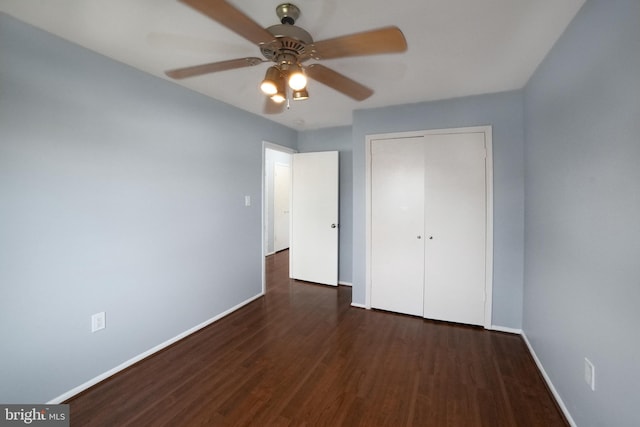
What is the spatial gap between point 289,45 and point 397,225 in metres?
2.24

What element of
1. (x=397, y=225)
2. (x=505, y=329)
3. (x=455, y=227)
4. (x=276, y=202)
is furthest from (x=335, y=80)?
(x=276, y=202)

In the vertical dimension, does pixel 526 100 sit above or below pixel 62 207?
above

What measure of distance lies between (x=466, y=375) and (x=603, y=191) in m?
1.55

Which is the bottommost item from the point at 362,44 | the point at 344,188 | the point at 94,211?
the point at 94,211

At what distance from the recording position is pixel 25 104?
5.28 feet

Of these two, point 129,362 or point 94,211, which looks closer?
point 94,211

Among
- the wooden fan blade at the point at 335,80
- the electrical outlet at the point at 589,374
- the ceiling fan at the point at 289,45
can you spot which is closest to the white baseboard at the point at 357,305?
the electrical outlet at the point at 589,374

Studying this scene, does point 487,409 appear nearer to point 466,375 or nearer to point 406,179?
point 466,375

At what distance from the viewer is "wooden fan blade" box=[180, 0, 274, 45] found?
1.04m

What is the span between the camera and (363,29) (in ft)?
5.34

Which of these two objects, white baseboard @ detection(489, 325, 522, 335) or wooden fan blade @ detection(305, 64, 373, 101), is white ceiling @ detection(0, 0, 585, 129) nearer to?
wooden fan blade @ detection(305, 64, 373, 101)

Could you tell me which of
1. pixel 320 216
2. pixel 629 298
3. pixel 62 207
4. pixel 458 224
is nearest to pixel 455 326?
pixel 458 224

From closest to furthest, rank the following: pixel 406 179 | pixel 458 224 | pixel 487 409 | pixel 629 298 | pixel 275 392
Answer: pixel 629 298
pixel 487 409
pixel 275 392
pixel 458 224
pixel 406 179

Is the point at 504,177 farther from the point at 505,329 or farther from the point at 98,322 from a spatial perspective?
the point at 98,322
